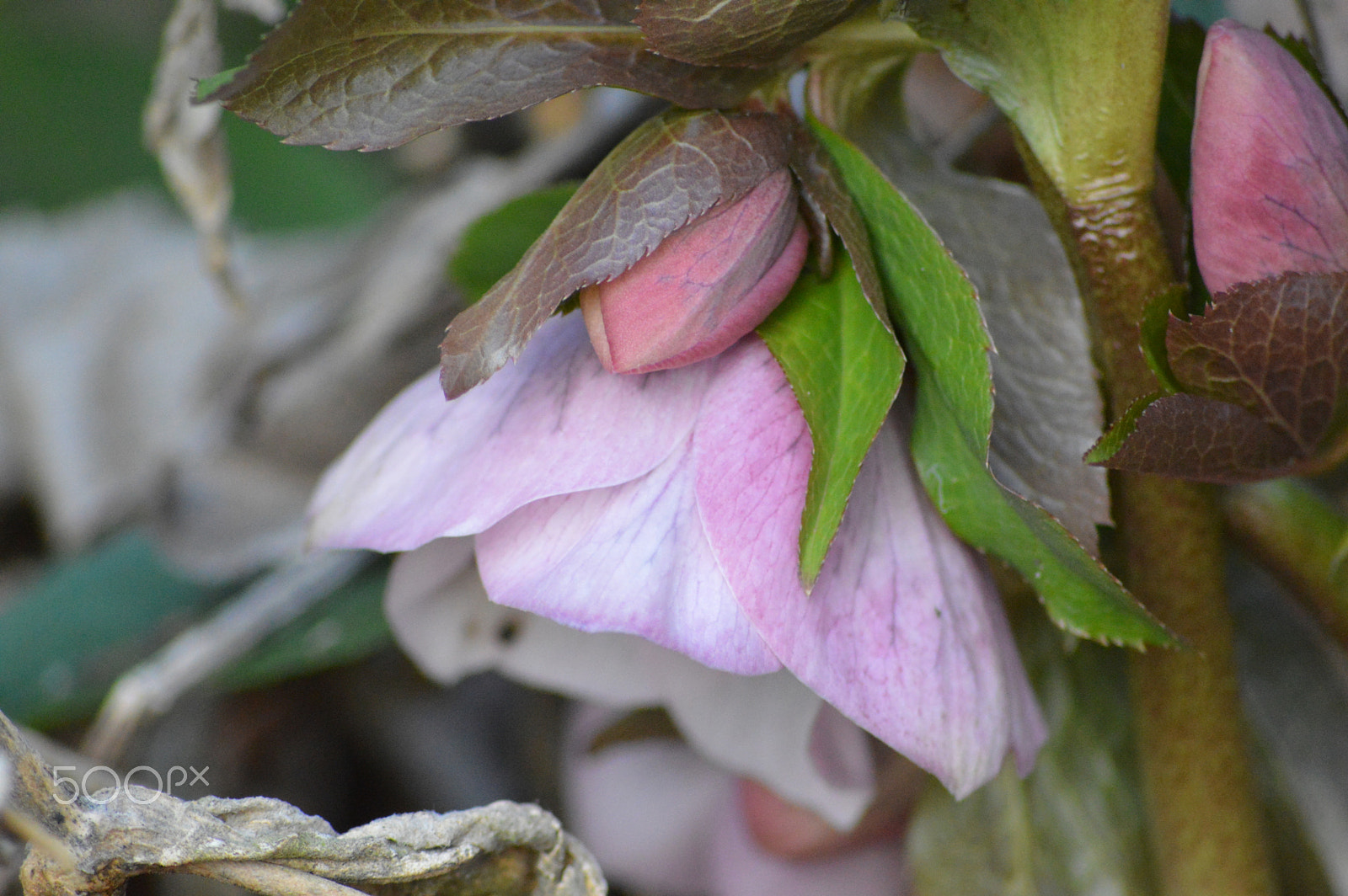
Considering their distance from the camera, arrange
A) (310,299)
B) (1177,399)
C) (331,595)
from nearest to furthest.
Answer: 1. (1177,399)
2. (331,595)
3. (310,299)

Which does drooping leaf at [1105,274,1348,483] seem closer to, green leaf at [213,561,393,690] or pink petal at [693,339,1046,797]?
pink petal at [693,339,1046,797]

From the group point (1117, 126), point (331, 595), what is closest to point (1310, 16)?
point (1117, 126)

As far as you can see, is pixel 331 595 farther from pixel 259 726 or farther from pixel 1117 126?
pixel 1117 126

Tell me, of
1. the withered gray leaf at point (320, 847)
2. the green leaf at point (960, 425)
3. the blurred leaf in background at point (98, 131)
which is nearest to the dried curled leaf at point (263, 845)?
the withered gray leaf at point (320, 847)

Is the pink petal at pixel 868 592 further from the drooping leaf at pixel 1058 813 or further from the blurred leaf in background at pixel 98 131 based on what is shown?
the blurred leaf in background at pixel 98 131

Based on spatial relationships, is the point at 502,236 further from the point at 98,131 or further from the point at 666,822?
the point at 98,131

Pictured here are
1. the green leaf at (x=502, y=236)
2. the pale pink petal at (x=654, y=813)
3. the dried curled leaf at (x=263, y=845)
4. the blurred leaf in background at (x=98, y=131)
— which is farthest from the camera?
the blurred leaf in background at (x=98, y=131)
